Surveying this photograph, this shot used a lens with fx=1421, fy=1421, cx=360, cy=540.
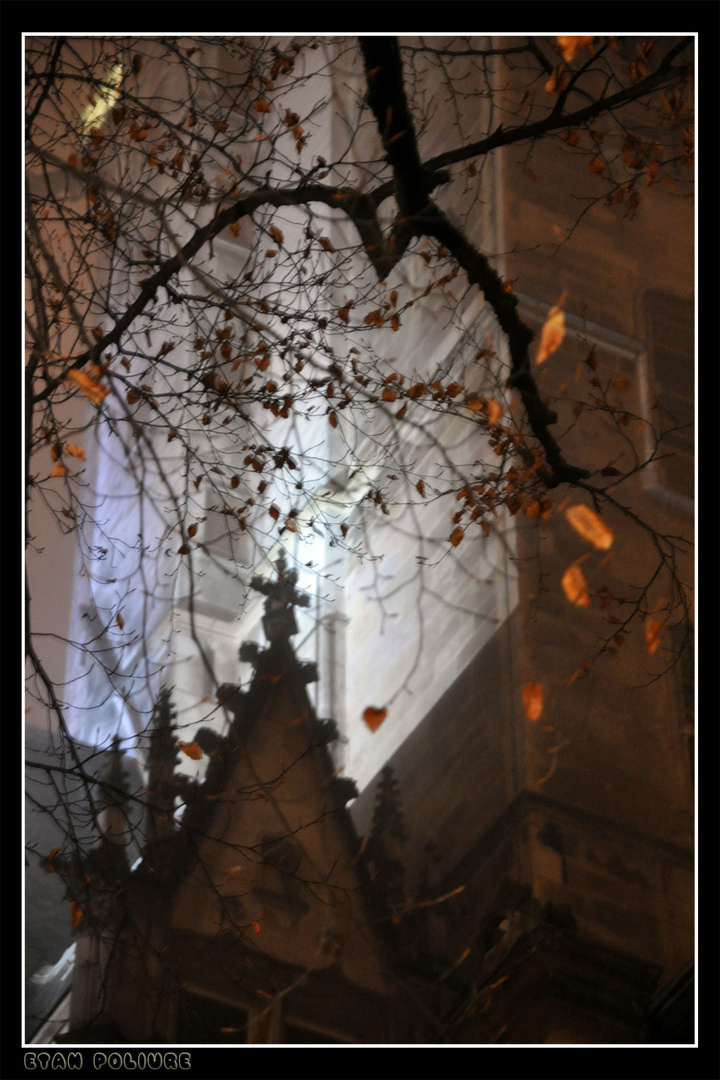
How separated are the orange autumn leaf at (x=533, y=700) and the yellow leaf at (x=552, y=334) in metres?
2.90

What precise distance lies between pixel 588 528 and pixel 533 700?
78.6 inches

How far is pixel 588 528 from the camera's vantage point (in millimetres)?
13422

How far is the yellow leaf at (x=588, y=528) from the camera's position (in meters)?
13.3

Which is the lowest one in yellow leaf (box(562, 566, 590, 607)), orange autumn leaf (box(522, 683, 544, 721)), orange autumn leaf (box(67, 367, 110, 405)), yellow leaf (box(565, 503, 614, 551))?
orange autumn leaf (box(67, 367, 110, 405))

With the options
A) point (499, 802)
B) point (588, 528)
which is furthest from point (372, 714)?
point (588, 528)

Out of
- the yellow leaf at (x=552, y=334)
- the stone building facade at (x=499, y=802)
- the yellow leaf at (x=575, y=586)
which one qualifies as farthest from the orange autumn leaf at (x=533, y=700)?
the yellow leaf at (x=552, y=334)

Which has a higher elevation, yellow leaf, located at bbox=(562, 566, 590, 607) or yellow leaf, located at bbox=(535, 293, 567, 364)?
yellow leaf, located at bbox=(535, 293, 567, 364)

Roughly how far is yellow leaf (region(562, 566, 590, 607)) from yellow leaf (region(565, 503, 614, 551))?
13.1 inches

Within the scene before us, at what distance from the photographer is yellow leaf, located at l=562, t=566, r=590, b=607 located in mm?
12688

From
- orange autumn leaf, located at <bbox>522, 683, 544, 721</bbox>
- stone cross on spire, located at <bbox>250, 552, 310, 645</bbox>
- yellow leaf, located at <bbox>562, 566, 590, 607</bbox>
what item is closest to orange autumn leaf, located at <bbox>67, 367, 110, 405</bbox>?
orange autumn leaf, located at <bbox>522, 683, 544, 721</bbox>

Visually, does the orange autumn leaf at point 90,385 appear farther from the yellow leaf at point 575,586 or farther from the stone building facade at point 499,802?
the yellow leaf at point 575,586

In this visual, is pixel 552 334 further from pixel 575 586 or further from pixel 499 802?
pixel 499 802

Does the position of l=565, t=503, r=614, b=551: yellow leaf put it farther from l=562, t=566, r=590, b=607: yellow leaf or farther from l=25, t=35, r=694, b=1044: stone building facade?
l=562, t=566, r=590, b=607: yellow leaf
